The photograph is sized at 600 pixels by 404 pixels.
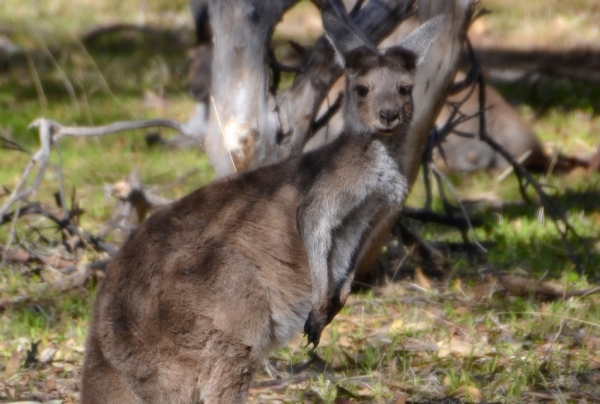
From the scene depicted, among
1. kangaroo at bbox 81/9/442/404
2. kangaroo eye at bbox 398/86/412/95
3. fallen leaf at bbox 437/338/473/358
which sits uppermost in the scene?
kangaroo eye at bbox 398/86/412/95

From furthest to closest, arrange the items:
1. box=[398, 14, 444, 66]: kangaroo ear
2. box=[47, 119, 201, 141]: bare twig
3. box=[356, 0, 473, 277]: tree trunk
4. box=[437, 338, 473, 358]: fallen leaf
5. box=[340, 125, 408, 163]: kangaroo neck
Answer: box=[47, 119, 201, 141]: bare twig
box=[356, 0, 473, 277]: tree trunk
box=[437, 338, 473, 358]: fallen leaf
box=[398, 14, 444, 66]: kangaroo ear
box=[340, 125, 408, 163]: kangaroo neck

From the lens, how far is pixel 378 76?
3.73 m

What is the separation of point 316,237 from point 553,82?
6920 mm

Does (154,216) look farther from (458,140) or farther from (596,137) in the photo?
(596,137)

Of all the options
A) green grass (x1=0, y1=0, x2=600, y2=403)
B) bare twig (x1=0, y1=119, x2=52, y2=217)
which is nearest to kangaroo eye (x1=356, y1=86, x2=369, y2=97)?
green grass (x1=0, y1=0, x2=600, y2=403)

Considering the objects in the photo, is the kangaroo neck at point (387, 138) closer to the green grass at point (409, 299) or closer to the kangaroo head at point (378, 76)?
the kangaroo head at point (378, 76)

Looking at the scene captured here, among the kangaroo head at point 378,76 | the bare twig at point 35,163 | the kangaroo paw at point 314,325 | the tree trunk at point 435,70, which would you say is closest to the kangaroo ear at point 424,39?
the kangaroo head at point 378,76

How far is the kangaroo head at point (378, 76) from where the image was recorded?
3.66m

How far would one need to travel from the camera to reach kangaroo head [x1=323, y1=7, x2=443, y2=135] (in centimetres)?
366

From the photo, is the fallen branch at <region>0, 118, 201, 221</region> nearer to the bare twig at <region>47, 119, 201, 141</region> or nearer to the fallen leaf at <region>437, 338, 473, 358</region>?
the bare twig at <region>47, 119, 201, 141</region>

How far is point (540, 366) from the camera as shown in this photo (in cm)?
406

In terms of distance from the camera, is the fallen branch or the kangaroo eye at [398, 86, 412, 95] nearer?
the kangaroo eye at [398, 86, 412, 95]

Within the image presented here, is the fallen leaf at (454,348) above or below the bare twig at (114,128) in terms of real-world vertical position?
below

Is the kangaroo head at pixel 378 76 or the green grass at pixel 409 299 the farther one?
the green grass at pixel 409 299
